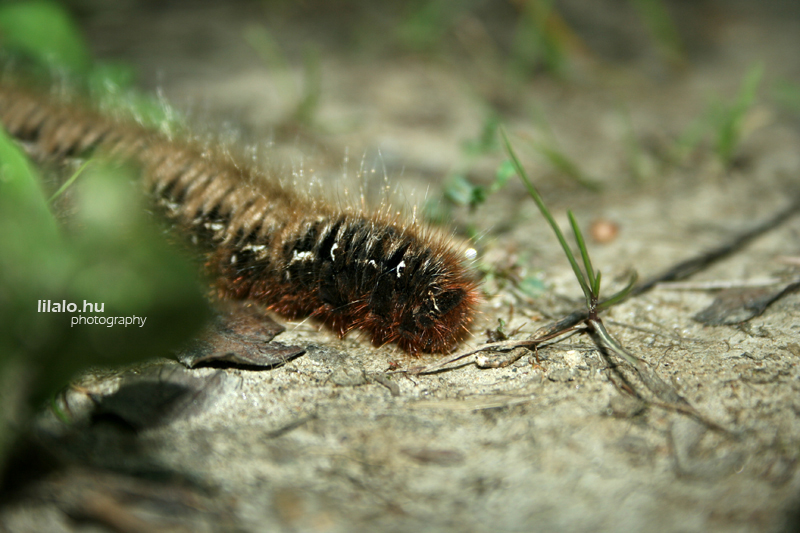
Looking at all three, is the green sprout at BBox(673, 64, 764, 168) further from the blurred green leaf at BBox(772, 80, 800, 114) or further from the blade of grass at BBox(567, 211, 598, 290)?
the blade of grass at BBox(567, 211, 598, 290)

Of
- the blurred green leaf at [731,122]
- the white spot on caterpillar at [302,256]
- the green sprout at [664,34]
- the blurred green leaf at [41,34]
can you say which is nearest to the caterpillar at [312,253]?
the white spot on caterpillar at [302,256]

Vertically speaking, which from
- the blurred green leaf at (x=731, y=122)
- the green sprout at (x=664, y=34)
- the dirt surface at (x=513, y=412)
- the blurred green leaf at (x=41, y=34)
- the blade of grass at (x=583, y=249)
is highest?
the green sprout at (x=664, y=34)

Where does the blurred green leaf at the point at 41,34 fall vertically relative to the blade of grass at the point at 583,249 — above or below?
above

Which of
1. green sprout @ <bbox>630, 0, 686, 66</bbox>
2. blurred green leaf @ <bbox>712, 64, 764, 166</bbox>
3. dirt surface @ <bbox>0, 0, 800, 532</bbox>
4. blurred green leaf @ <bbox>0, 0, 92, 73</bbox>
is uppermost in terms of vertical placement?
green sprout @ <bbox>630, 0, 686, 66</bbox>

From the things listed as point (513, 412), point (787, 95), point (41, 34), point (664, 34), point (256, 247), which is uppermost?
point (664, 34)

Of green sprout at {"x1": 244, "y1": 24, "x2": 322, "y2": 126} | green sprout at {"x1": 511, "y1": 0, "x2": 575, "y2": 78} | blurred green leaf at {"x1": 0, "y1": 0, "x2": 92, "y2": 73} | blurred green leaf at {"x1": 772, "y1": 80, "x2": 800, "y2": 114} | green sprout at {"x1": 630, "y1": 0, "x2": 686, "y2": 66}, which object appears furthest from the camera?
green sprout at {"x1": 630, "y1": 0, "x2": 686, "y2": 66}

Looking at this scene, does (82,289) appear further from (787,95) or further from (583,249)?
(787,95)

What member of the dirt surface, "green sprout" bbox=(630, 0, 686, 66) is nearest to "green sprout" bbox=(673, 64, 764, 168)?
the dirt surface

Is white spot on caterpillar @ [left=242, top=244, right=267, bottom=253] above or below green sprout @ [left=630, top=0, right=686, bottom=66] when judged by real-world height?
below

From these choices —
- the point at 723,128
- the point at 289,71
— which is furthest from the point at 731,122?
the point at 289,71

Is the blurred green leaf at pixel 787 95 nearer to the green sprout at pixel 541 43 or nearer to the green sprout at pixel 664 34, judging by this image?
the green sprout at pixel 664 34
